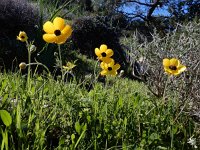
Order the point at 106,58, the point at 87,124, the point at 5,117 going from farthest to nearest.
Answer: the point at 106,58 < the point at 87,124 < the point at 5,117

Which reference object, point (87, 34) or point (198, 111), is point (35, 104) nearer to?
point (198, 111)

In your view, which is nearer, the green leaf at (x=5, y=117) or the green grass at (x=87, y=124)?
the green leaf at (x=5, y=117)

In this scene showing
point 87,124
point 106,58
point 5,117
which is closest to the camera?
point 5,117

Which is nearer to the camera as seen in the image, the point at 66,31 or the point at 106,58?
the point at 66,31

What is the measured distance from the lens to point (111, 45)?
35.3 feet

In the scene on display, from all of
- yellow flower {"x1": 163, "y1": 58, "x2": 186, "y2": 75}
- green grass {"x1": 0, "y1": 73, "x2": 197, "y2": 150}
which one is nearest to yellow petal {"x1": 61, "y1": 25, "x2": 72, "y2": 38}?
green grass {"x1": 0, "y1": 73, "x2": 197, "y2": 150}

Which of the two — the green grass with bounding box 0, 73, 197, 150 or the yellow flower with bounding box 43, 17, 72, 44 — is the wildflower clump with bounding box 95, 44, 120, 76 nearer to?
the green grass with bounding box 0, 73, 197, 150

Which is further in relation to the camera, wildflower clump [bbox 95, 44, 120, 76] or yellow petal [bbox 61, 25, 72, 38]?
wildflower clump [bbox 95, 44, 120, 76]

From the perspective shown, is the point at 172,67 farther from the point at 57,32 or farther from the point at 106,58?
the point at 57,32

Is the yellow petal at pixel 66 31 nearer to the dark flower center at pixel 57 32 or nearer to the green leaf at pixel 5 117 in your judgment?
the dark flower center at pixel 57 32

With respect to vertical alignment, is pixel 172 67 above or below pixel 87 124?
above

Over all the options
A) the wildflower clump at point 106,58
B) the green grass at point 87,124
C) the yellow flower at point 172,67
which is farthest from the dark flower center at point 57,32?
the yellow flower at point 172,67

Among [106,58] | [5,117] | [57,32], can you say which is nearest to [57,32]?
[57,32]

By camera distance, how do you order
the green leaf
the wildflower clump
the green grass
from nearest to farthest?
1. the green leaf
2. the green grass
3. the wildflower clump
